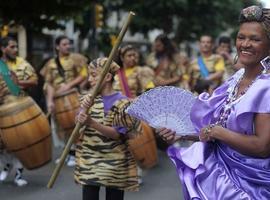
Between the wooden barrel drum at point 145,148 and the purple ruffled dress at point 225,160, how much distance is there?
337 cm

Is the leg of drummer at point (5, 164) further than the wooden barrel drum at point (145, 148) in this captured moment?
Yes

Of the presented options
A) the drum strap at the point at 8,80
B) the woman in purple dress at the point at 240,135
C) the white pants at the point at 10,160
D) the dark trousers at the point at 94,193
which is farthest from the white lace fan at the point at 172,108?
the white pants at the point at 10,160

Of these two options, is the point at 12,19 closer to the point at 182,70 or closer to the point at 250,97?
the point at 182,70

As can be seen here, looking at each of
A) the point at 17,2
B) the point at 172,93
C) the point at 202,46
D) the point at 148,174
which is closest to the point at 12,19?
the point at 17,2

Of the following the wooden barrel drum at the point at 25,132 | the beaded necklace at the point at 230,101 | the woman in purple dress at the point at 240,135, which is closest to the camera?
the woman in purple dress at the point at 240,135

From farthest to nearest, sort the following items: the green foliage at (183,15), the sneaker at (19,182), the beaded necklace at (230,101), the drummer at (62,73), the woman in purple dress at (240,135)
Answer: the green foliage at (183,15) → the drummer at (62,73) → the sneaker at (19,182) → the beaded necklace at (230,101) → the woman in purple dress at (240,135)

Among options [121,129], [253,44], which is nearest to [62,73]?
[121,129]

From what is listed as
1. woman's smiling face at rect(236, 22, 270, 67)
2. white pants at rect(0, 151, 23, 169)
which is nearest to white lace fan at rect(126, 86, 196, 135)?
woman's smiling face at rect(236, 22, 270, 67)

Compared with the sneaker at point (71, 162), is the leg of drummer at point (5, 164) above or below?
above

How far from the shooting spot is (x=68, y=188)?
685cm

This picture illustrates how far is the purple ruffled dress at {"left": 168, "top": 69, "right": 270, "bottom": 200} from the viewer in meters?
2.69

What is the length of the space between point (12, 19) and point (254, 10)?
11.4 m

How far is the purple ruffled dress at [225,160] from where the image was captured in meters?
2.69

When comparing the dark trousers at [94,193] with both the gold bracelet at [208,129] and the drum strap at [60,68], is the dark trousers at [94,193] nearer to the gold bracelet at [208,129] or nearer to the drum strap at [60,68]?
the gold bracelet at [208,129]
